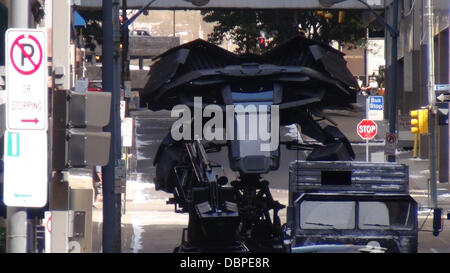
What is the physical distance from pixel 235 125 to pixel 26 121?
702cm

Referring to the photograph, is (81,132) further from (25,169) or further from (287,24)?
(287,24)

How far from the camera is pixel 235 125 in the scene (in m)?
16.2

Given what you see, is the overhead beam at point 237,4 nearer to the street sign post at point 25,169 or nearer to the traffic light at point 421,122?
the traffic light at point 421,122

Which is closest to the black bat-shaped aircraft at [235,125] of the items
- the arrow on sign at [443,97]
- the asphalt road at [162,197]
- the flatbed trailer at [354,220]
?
the flatbed trailer at [354,220]

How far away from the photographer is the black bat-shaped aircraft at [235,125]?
16.1 m

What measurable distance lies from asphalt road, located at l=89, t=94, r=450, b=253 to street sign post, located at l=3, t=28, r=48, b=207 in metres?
9.25

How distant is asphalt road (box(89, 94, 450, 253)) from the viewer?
90.8 feet

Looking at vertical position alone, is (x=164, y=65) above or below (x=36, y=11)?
below

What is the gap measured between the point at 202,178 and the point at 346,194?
247 centimetres

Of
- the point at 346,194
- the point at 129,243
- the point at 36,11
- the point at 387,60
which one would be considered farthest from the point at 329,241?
the point at 387,60

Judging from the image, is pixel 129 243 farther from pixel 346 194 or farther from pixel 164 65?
pixel 346 194

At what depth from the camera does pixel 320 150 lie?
17875mm

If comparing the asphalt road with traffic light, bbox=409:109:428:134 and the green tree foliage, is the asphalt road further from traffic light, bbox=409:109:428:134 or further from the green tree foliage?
the green tree foliage

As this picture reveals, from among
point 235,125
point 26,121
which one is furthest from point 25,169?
point 235,125
